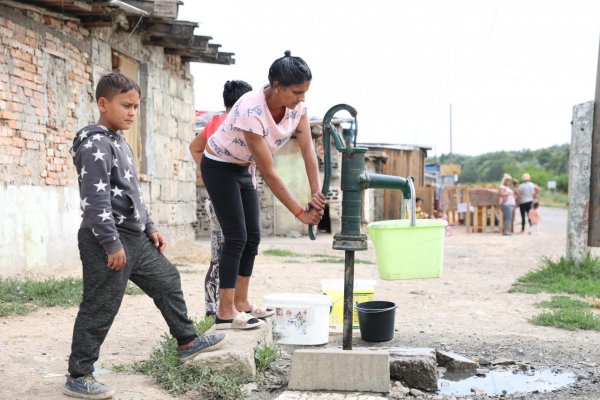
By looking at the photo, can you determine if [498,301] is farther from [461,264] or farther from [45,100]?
[45,100]

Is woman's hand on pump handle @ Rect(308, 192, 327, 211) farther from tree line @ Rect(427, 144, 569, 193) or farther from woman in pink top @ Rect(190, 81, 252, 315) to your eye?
tree line @ Rect(427, 144, 569, 193)

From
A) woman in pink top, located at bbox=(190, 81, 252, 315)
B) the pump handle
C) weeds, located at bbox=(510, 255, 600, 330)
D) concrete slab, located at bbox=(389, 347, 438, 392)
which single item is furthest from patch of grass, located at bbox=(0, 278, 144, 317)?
weeds, located at bbox=(510, 255, 600, 330)

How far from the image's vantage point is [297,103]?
3.18m

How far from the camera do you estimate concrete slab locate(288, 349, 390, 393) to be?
307 centimetres

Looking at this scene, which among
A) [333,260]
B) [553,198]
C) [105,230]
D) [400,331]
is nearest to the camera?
[105,230]

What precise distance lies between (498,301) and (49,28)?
220 inches

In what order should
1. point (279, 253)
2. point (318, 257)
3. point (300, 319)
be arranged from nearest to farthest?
point (300, 319)
point (318, 257)
point (279, 253)

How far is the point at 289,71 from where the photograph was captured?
306cm

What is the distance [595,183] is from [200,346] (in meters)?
5.39

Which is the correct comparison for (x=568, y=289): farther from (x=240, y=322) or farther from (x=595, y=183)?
(x=240, y=322)

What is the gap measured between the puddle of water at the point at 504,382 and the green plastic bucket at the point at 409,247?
25.5 inches

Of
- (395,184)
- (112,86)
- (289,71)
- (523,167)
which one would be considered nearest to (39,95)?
(112,86)

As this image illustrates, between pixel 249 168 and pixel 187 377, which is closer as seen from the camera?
pixel 187 377

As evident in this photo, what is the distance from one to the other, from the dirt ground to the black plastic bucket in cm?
9
